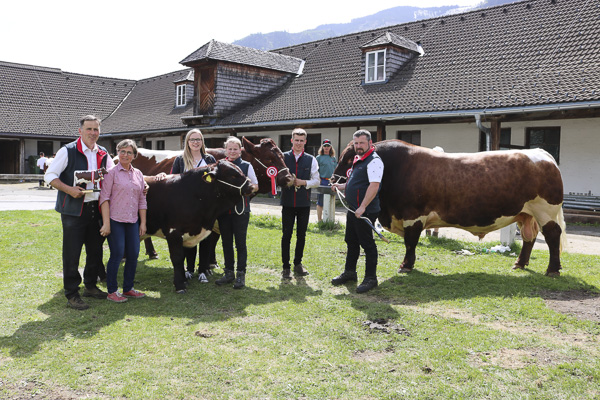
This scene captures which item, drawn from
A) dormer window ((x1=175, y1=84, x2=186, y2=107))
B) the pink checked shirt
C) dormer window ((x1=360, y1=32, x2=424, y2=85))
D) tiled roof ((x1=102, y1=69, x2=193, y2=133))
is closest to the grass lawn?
the pink checked shirt

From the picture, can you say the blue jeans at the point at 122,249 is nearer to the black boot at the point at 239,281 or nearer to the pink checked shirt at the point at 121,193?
the pink checked shirt at the point at 121,193

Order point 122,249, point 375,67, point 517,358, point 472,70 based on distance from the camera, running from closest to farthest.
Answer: point 517,358
point 122,249
point 472,70
point 375,67

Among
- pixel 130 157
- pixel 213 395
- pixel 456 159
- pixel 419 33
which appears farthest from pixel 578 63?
pixel 213 395

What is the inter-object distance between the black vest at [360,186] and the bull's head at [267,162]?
0.80 metres

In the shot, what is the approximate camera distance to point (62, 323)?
4.71 m

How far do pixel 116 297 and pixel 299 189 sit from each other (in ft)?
8.58

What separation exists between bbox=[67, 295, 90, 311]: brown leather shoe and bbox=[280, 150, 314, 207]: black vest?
2.71 metres

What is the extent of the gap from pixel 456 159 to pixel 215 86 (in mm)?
17943

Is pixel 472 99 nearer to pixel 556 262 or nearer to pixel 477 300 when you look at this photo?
pixel 556 262

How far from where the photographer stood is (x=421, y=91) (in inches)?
674

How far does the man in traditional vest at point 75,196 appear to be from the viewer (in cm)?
497

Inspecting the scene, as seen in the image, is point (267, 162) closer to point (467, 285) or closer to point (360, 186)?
point (360, 186)

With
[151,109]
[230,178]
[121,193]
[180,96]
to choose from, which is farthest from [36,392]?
→ [151,109]

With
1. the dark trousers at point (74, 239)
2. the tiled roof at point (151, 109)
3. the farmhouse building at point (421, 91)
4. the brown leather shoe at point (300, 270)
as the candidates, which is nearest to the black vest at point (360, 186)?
the brown leather shoe at point (300, 270)
